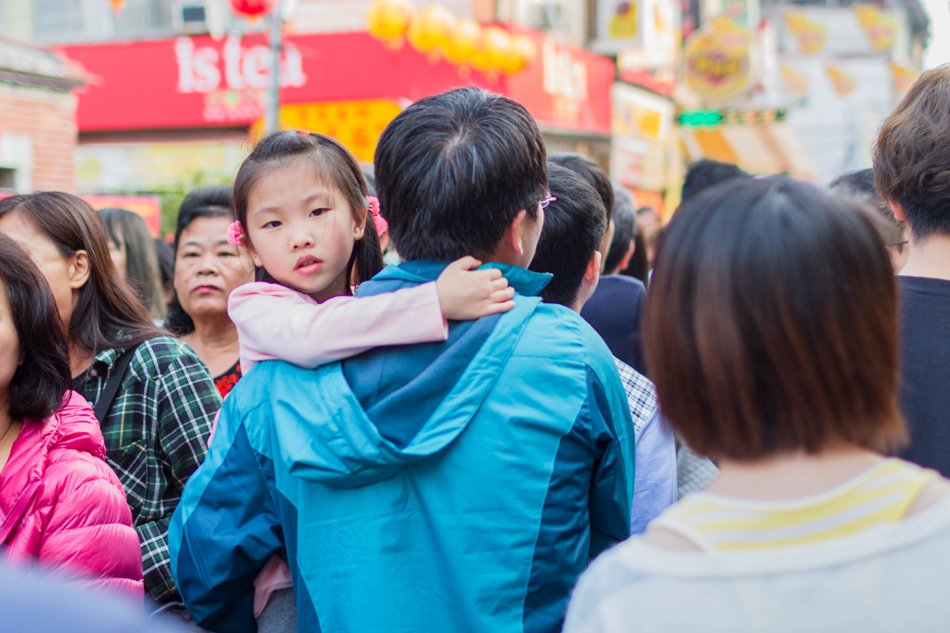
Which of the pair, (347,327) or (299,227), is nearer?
(347,327)

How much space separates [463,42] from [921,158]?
488 inches

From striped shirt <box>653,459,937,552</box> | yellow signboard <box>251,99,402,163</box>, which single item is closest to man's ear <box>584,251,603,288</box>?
striped shirt <box>653,459,937,552</box>

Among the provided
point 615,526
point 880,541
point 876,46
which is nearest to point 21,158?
point 615,526

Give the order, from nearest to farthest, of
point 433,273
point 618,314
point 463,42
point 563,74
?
1. point 433,273
2. point 618,314
3. point 463,42
4. point 563,74

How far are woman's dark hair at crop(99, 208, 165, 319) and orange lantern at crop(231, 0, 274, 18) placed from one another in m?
7.84

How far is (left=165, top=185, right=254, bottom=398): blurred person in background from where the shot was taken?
377 cm

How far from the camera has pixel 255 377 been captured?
1917 mm

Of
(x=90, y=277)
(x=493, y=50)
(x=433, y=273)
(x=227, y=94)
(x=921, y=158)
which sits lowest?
(x=90, y=277)

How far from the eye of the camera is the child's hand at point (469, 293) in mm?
1749

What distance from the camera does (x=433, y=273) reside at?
1841 millimetres

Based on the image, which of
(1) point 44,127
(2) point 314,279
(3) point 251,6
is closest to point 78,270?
(2) point 314,279

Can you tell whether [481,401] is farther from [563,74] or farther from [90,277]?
[563,74]

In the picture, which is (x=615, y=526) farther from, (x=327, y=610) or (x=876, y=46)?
(x=876, y=46)

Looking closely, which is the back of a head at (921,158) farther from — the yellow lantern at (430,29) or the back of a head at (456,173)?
the yellow lantern at (430,29)
